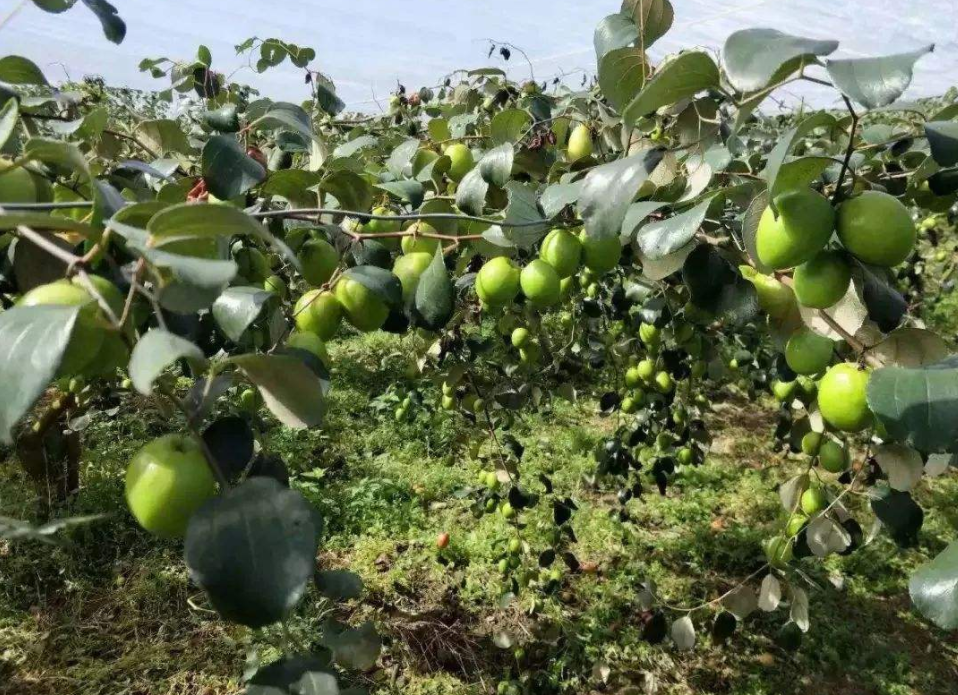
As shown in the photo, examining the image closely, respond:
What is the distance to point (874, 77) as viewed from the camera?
54 centimetres

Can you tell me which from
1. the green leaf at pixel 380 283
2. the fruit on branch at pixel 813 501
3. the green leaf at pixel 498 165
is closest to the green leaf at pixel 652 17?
the green leaf at pixel 498 165

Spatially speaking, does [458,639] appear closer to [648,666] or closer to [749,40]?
[648,666]

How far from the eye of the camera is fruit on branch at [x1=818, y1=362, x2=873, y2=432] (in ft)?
2.60

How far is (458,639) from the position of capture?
7.58 ft

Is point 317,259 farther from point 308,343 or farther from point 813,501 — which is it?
point 813,501

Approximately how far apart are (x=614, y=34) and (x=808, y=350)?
19.6 inches

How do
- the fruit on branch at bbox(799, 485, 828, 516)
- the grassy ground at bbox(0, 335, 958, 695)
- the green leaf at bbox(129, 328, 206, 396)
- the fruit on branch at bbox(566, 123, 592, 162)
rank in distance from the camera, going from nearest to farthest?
the green leaf at bbox(129, 328, 206, 396) → the fruit on branch at bbox(566, 123, 592, 162) → the fruit on branch at bbox(799, 485, 828, 516) → the grassy ground at bbox(0, 335, 958, 695)

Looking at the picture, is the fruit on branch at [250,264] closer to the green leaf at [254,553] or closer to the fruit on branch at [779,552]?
the green leaf at [254,553]

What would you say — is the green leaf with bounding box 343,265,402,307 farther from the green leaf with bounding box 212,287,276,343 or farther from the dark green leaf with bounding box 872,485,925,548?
the dark green leaf with bounding box 872,485,925,548

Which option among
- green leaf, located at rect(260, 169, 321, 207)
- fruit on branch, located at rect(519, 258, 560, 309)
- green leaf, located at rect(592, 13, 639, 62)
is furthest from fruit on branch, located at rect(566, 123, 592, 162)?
green leaf, located at rect(260, 169, 321, 207)

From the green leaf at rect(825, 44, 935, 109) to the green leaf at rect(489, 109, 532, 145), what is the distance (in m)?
0.67

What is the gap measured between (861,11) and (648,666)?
8833mm

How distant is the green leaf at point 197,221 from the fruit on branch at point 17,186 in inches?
13.3

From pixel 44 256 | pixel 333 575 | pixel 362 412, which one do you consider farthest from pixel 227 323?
pixel 362 412
